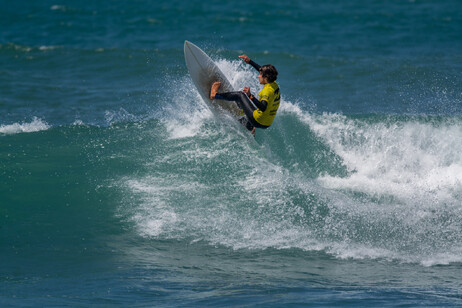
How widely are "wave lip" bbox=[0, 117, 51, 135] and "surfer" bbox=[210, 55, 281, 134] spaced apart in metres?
4.75

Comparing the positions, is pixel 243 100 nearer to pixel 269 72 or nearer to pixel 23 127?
pixel 269 72

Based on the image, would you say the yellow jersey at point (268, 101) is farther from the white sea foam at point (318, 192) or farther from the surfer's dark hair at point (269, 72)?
the white sea foam at point (318, 192)

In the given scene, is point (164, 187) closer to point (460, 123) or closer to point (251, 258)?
point (251, 258)

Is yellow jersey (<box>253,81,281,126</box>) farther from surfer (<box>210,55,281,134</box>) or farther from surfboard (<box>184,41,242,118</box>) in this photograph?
surfboard (<box>184,41,242,118</box>)

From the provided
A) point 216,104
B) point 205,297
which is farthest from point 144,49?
point 205,297

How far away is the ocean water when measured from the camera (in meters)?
7.32

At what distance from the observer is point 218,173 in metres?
10.3

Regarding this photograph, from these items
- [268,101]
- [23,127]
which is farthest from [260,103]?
[23,127]

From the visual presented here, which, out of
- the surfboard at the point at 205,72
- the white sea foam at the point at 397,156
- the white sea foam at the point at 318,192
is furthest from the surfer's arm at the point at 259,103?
the white sea foam at the point at 397,156

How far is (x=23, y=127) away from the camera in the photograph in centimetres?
1262

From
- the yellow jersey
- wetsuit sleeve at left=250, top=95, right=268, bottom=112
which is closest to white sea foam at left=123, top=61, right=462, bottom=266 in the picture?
the yellow jersey

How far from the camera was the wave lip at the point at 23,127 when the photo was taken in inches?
488

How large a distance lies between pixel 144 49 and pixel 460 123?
12186mm

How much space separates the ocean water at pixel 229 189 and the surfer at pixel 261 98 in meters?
1.08
